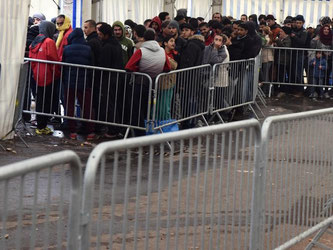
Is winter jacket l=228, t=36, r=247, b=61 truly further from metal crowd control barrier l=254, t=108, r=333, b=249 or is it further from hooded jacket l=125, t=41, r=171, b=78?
metal crowd control barrier l=254, t=108, r=333, b=249

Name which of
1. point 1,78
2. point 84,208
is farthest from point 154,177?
point 1,78

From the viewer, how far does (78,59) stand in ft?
43.5

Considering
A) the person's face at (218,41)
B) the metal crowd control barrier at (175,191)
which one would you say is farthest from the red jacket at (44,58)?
the metal crowd control barrier at (175,191)

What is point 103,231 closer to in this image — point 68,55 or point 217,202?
point 217,202

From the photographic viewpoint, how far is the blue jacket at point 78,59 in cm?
1323

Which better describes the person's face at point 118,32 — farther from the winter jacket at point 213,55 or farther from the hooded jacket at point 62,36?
the winter jacket at point 213,55

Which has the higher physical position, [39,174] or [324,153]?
[39,174]

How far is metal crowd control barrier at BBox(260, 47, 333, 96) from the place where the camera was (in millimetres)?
20172

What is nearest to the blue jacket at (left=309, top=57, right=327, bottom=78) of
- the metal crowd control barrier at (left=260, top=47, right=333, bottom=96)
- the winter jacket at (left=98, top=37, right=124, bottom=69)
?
the metal crowd control barrier at (left=260, top=47, right=333, bottom=96)

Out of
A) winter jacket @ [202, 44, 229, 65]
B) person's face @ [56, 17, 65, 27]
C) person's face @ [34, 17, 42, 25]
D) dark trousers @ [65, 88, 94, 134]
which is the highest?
person's face @ [56, 17, 65, 27]

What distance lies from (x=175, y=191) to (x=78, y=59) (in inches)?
338

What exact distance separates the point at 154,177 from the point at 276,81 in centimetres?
1636

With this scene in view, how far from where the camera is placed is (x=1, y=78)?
40.3 ft

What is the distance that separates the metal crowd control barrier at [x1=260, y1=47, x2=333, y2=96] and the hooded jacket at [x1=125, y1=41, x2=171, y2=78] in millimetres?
7756
